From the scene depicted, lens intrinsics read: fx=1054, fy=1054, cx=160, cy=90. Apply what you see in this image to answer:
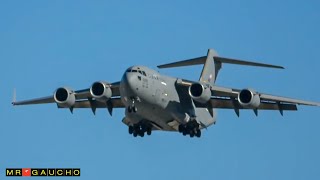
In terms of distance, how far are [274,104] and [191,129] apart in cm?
426

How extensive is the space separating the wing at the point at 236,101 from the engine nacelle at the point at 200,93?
662 millimetres

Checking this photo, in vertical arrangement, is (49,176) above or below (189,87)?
below

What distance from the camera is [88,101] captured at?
53500 mm

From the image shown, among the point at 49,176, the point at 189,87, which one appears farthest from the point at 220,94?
the point at 49,176

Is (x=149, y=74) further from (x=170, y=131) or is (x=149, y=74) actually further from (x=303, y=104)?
(x=303, y=104)

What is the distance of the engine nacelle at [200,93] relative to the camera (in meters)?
50.2

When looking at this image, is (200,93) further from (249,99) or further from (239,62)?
(239,62)

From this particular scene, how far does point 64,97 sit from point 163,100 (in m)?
5.02

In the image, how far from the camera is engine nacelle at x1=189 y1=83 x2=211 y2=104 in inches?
1975

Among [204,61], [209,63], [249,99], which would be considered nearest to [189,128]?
[249,99]

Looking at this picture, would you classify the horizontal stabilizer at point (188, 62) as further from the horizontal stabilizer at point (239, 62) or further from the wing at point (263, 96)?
the wing at point (263, 96)

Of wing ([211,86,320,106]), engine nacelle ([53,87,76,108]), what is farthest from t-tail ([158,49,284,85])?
engine nacelle ([53,87,76,108])

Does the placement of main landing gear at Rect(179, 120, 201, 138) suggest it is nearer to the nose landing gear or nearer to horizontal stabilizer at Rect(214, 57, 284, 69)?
the nose landing gear

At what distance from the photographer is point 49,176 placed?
48.2 meters
